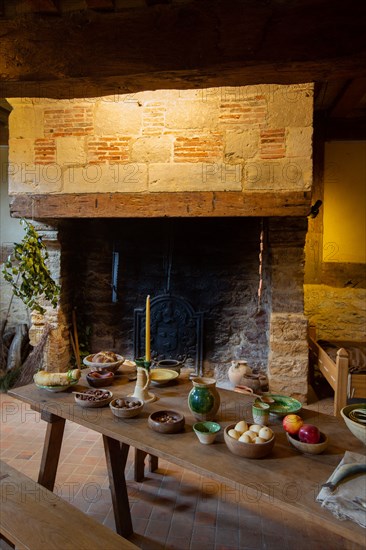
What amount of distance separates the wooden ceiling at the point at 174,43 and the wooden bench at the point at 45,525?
2044 millimetres

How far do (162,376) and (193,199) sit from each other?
1893mm

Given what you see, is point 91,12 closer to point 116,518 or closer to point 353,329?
point 116,518

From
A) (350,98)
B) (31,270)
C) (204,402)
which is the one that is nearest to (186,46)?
(204,402)

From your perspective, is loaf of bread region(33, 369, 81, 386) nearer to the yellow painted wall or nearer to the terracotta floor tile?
the terracotta floor tile

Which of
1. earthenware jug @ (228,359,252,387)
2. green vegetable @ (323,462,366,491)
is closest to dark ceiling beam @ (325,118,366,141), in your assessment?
earthenware jug @ (228,359,252,387)

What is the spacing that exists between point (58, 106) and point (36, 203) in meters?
1.01

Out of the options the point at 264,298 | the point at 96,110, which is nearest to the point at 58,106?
the point at 96,110

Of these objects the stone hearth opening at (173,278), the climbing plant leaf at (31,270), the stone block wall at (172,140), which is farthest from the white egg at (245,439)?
the climbing plant leaf at (31,270)

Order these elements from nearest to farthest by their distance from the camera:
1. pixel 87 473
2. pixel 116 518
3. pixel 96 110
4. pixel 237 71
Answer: pixel 237 71 < pixel 116 518 < pixel 87 473 < pixel 96 110

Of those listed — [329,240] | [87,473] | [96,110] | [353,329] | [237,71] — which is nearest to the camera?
[237,71]

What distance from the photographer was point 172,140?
379cm

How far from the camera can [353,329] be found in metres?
5.12

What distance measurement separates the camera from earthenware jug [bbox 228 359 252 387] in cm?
423

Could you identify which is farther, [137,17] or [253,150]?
[253,150]
